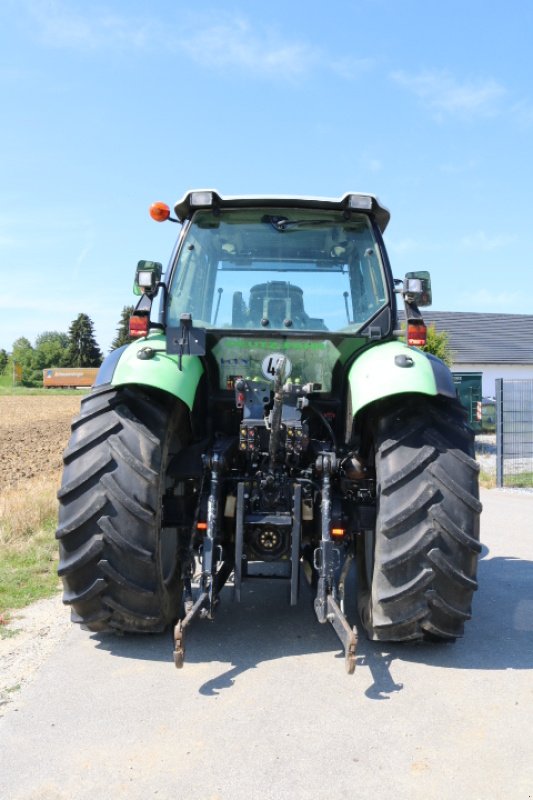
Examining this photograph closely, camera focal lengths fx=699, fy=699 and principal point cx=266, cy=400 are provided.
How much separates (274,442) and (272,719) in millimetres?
1327

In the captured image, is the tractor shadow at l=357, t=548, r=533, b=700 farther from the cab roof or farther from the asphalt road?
the cab roof

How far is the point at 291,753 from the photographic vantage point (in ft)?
8.96

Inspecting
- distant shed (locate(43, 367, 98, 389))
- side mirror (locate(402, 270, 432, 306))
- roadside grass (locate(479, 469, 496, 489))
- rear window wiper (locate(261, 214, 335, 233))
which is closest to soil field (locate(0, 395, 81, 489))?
roadside grass (locate(479, 469, 496, 489))

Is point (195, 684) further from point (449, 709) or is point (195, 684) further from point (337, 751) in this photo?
point (449, 709)

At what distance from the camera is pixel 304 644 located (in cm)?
393

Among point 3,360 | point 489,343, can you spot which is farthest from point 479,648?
point 3,360

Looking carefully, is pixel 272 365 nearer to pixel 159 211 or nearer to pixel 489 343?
pixel 159 211

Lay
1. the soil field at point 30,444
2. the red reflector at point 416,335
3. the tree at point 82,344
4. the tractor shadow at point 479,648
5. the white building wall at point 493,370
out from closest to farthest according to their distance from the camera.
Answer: the tractor shadow at point 479,648
the red reflector at point 416,335
the soil field at point 30,444
the white building wall at point 493,370
the tree at point 82,344

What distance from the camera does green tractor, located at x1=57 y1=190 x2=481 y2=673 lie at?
11.6 ft

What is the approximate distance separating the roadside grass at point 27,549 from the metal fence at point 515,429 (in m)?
8.26

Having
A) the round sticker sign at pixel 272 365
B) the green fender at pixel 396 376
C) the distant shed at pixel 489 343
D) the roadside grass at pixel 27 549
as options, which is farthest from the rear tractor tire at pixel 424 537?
the distant shed at pixel 489 343

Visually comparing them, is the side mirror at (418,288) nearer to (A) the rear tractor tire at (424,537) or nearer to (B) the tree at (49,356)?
(A) the rear tractor tire at (424,537)

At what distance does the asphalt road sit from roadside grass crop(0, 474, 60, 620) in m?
1.00

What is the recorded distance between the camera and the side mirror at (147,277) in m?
4.12
